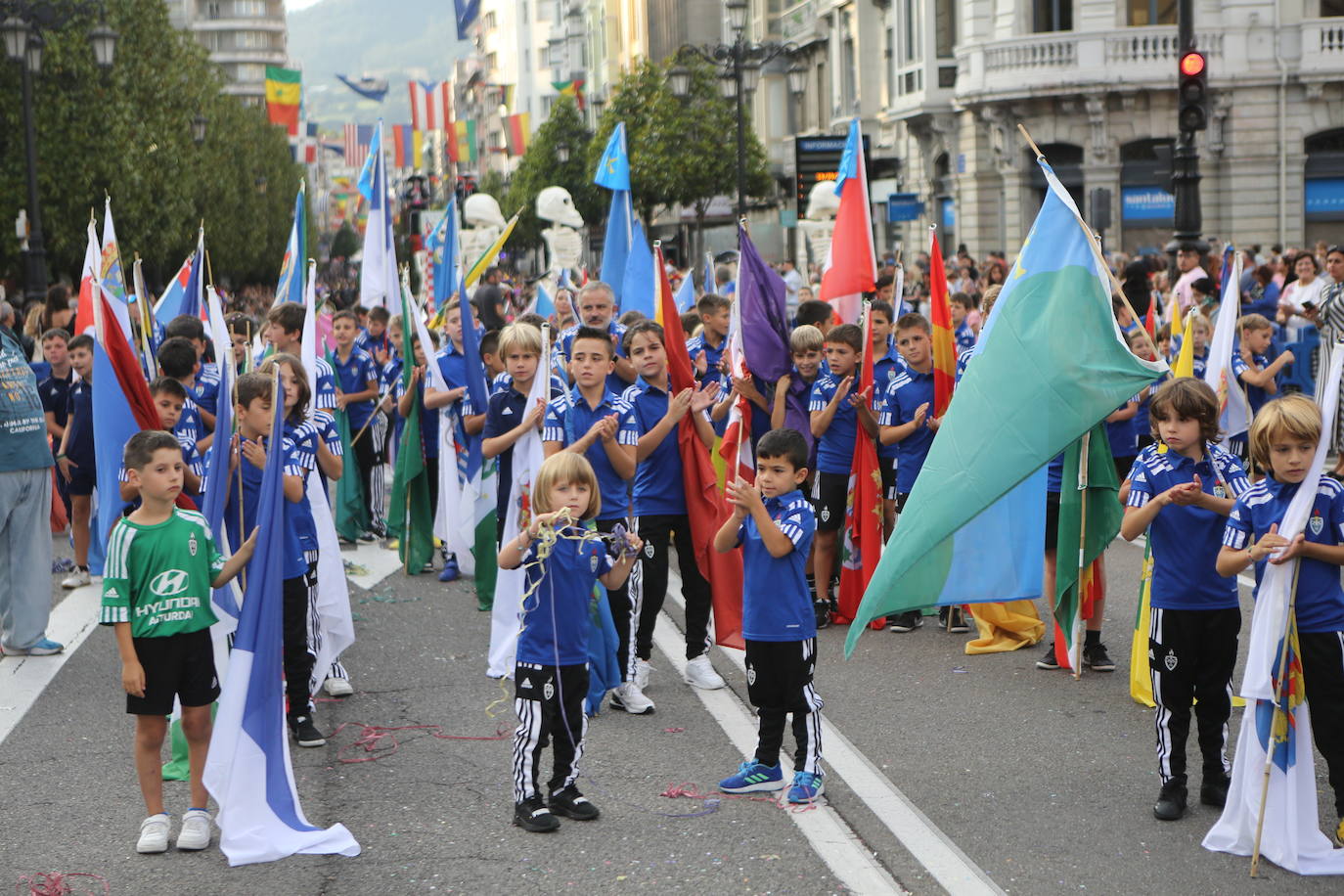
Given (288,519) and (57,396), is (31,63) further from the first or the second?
(288,519)

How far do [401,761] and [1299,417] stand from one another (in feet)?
12.3

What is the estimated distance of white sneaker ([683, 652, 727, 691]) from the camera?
8.15 m

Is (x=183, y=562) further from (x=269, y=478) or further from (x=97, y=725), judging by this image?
(x=97, y=725)

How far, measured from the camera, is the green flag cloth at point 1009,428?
20.8ft

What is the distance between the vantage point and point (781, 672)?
249 inches

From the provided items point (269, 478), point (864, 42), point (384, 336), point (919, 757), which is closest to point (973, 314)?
point (384, 336)

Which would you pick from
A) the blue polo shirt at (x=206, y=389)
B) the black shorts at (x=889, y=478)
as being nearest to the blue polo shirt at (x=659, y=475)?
the black shorts at (x=889, y=478)

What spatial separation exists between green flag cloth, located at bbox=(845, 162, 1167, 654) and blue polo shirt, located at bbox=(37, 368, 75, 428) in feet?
25.9

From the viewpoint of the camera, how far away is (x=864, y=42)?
4497 centimetres

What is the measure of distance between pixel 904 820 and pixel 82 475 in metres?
7.40

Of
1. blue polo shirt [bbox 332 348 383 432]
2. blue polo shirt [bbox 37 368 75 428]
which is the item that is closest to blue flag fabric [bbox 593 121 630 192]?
blue polo shirt [bbox 332 348 383 432]

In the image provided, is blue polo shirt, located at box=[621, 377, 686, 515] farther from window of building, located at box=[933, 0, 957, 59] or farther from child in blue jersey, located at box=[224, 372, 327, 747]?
window of building, located at box=[933, 0, 957, 59]

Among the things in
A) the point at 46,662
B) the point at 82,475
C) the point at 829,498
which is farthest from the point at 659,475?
the point at 82,475

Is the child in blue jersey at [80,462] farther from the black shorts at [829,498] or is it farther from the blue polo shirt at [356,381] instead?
the black shorts at [829,498]
